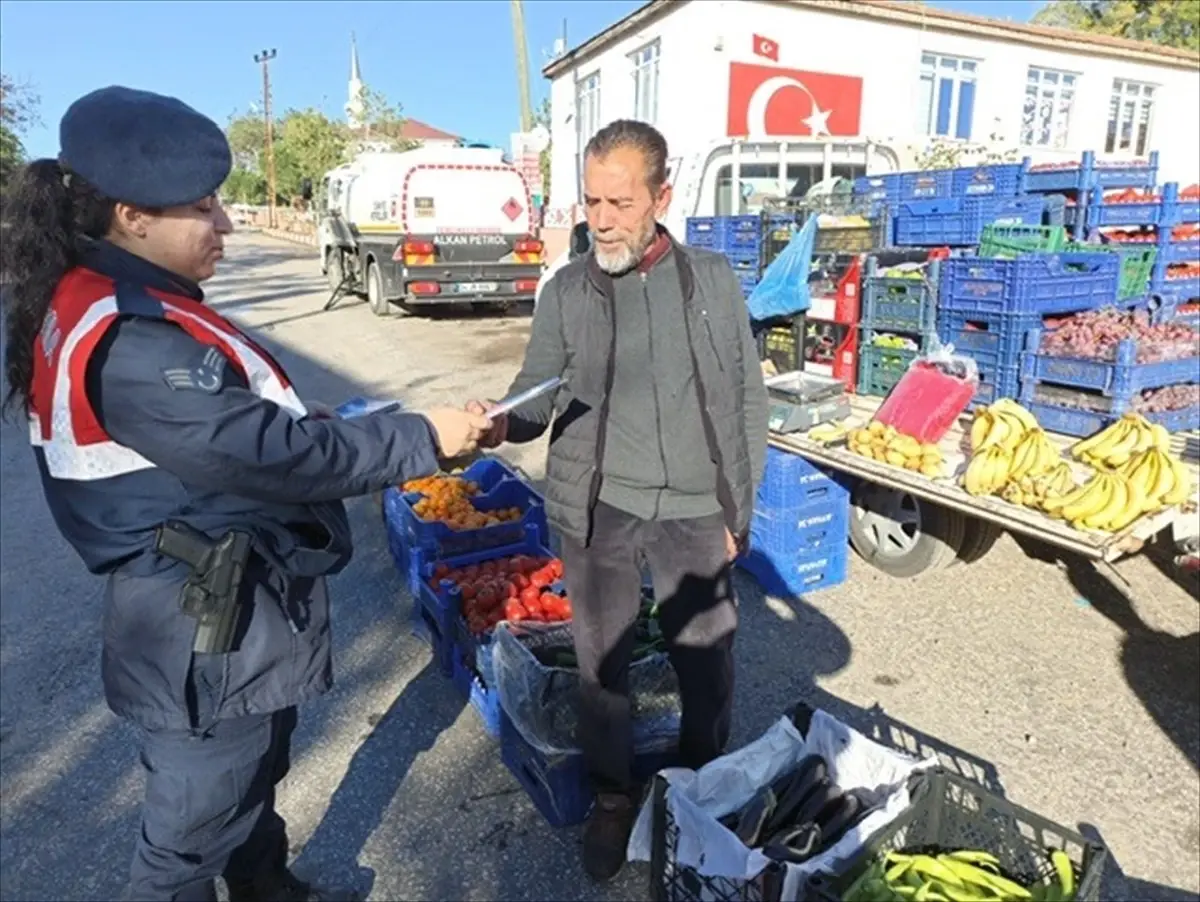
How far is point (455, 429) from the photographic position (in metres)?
2.00

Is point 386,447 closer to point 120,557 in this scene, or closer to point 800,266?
point 120,557

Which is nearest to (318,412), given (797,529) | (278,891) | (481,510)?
(278,891)

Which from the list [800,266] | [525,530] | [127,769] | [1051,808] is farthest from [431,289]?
[1051,808]

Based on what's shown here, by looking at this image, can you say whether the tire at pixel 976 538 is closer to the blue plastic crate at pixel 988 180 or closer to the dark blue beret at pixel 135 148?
the blue plastic crate at pixel 988 180

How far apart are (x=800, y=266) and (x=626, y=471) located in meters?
4.05

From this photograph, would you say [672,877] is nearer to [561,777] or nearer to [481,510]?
[561,777]

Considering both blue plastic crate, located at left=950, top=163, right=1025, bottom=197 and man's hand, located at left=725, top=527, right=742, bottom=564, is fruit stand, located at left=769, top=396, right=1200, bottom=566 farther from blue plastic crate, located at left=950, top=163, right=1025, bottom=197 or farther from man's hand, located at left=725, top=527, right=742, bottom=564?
blue plastic crate, located at left=950, top=163, right=1025, bottom=197

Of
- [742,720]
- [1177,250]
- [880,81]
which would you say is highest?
[880,81]

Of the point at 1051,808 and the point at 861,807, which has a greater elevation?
the point at 861,807

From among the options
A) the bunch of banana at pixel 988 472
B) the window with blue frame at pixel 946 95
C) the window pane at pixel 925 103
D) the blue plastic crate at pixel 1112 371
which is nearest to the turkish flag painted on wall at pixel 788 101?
the window pane at pixel 925 103

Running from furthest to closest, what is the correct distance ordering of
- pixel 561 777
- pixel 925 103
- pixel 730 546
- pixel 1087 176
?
1. pixel 925 103
2. pixel 1087 176
3. pixel 561 777
4. pixel 730 546

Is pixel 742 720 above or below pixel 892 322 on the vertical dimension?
below

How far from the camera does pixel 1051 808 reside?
10.0 feet

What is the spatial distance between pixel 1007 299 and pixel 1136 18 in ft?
94.6
